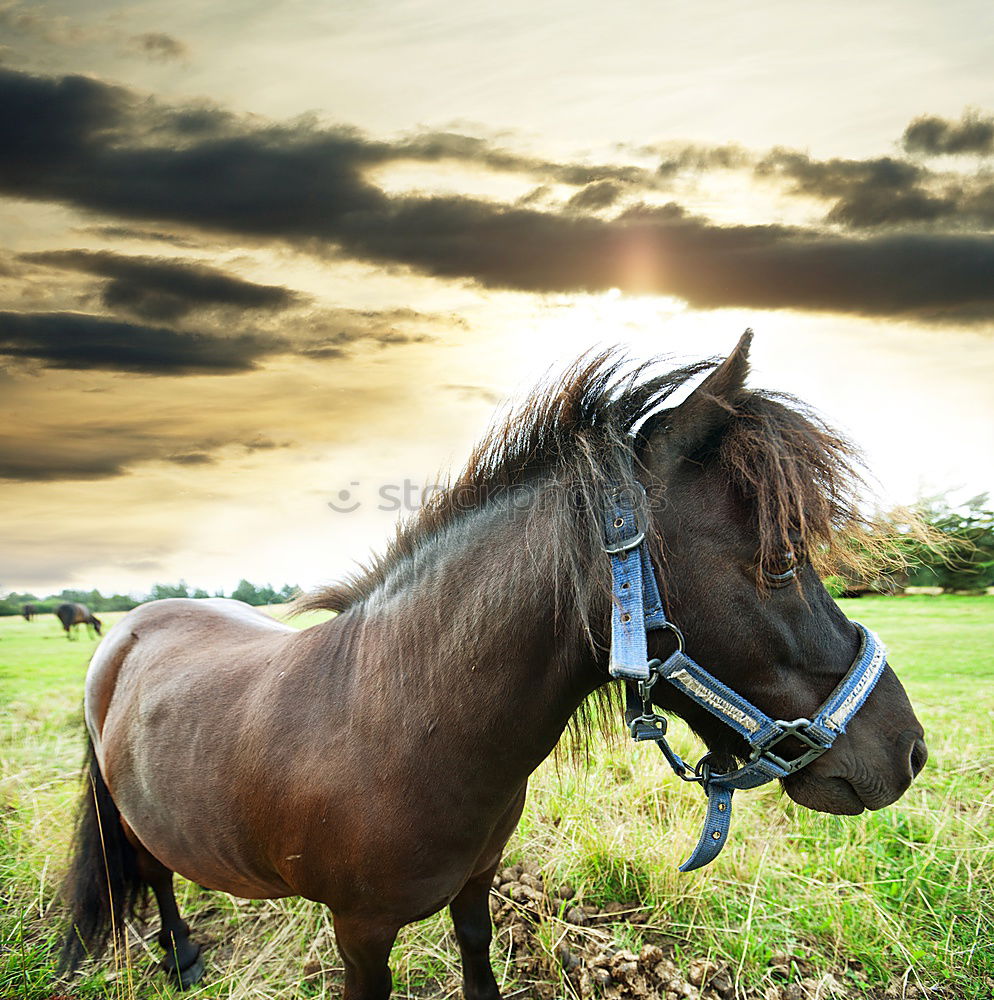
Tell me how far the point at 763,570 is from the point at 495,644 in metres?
0.80

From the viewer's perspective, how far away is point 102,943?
12.0ft

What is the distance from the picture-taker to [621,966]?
3.13m

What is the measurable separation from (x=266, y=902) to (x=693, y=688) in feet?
11.7

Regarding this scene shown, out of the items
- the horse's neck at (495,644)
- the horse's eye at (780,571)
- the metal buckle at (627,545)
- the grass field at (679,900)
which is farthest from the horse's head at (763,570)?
the grass field at (679,900)

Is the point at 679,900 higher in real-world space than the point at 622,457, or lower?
lower

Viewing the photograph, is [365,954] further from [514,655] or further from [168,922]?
[168,922]

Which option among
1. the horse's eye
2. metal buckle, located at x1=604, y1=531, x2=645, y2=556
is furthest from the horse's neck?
the horse's eye

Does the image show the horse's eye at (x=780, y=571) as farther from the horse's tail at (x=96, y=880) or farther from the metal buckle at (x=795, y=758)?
the horse's tail at (x=96, y=880)

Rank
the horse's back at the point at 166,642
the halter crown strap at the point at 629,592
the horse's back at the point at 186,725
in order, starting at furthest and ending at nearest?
1. the horse's back at the point at 166,642
2. the horse's back at the point at 186,725
3. the halter crown strap at the point at 629,592

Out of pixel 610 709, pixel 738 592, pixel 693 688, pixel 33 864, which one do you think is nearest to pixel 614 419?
pixel 738 592

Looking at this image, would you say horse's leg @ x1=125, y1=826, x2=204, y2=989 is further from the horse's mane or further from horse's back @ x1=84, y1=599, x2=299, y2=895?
the horse's mane

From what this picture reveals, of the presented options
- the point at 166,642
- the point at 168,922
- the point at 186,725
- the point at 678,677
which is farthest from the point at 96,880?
the point at 678,677

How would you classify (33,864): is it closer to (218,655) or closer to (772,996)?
(218,655)

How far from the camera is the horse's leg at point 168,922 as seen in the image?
12.0 ft
